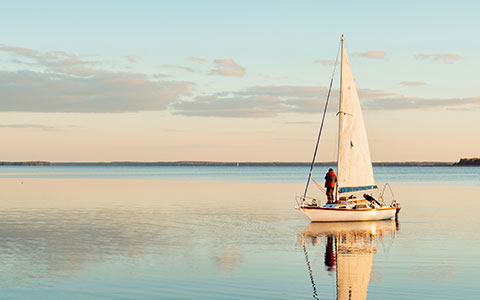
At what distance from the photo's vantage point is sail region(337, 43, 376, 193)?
139ft

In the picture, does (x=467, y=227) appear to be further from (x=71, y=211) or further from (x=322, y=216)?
(x=71, y=211)

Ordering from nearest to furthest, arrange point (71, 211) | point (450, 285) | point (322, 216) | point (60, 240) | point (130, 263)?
1. point (450, 285)
2. point (130, 263)
3. point (60, 240)
4. point (322, 216)
5. point (71, 211)

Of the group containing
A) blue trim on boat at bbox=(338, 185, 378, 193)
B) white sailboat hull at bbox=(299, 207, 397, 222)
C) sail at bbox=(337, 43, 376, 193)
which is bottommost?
white sailboat hull at bbox=(299, 207, 397, 222)

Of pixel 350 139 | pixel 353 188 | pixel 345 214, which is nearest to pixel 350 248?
pixel 345 214

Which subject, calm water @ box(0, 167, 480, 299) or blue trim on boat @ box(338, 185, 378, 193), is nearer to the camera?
calm water @ box(0, 167, 480, 299)

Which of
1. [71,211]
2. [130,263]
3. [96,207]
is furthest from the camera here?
[96,207]

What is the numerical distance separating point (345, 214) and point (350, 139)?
232 inches

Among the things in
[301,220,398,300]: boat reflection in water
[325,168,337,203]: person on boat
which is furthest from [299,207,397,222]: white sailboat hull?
[325,168,337,203]: person on boat

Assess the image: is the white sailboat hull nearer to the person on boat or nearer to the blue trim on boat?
the person on boat

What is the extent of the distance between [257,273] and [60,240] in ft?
43.4

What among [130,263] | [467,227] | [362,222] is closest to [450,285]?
[130,263]

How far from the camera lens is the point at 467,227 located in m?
37.0

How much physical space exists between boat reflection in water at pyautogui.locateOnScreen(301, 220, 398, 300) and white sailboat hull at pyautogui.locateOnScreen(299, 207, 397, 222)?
0.46 meters

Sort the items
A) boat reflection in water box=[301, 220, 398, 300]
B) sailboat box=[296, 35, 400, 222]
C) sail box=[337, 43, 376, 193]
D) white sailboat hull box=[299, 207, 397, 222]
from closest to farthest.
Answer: boat reflection in water box=[301, 220, 398, 300]
white sailboat hull box=[299, 207, 397, 222]
sailboat box=[296, 35, 400, 222]
sail box=[337, 43, 376, 193]
